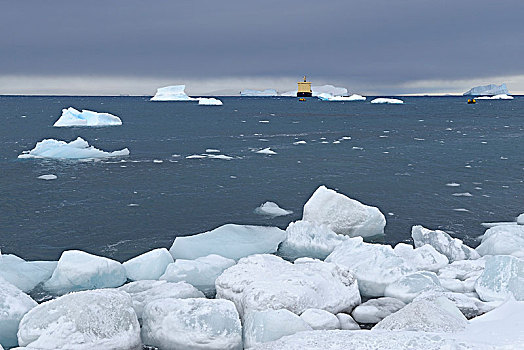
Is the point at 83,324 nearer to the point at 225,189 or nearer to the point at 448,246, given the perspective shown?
the point at 448,246

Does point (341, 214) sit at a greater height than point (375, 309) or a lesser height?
greater

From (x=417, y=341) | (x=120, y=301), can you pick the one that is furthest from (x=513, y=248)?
(x=120, y=301)

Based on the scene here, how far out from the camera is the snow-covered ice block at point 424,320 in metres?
7.05

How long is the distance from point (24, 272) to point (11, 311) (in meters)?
2.36

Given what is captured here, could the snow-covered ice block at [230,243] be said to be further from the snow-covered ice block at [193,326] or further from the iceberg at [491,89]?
the iceberg at [491,89]

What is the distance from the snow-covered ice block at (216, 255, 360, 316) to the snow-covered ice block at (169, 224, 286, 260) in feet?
7.66

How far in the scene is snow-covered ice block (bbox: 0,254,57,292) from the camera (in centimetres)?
1016

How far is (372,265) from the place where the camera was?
408 inches

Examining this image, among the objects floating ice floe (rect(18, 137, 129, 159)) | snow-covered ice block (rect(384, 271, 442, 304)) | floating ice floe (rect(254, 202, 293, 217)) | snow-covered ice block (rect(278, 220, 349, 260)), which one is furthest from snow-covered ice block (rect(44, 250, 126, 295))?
floating ice floe (rect(18, 137, 129, 159))

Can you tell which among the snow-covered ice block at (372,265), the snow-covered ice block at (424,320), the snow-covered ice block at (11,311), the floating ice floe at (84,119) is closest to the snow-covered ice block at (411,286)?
the snow-covered ice block at (372,265)

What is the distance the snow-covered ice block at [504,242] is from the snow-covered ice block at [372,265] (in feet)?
8.85

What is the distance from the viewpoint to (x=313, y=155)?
29.4 meters

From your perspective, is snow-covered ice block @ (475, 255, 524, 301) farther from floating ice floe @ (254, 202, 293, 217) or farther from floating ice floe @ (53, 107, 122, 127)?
floating ice floe @ (53, 107, 122, 127)

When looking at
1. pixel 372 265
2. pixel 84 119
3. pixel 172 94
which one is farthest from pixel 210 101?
pixel 372 265
